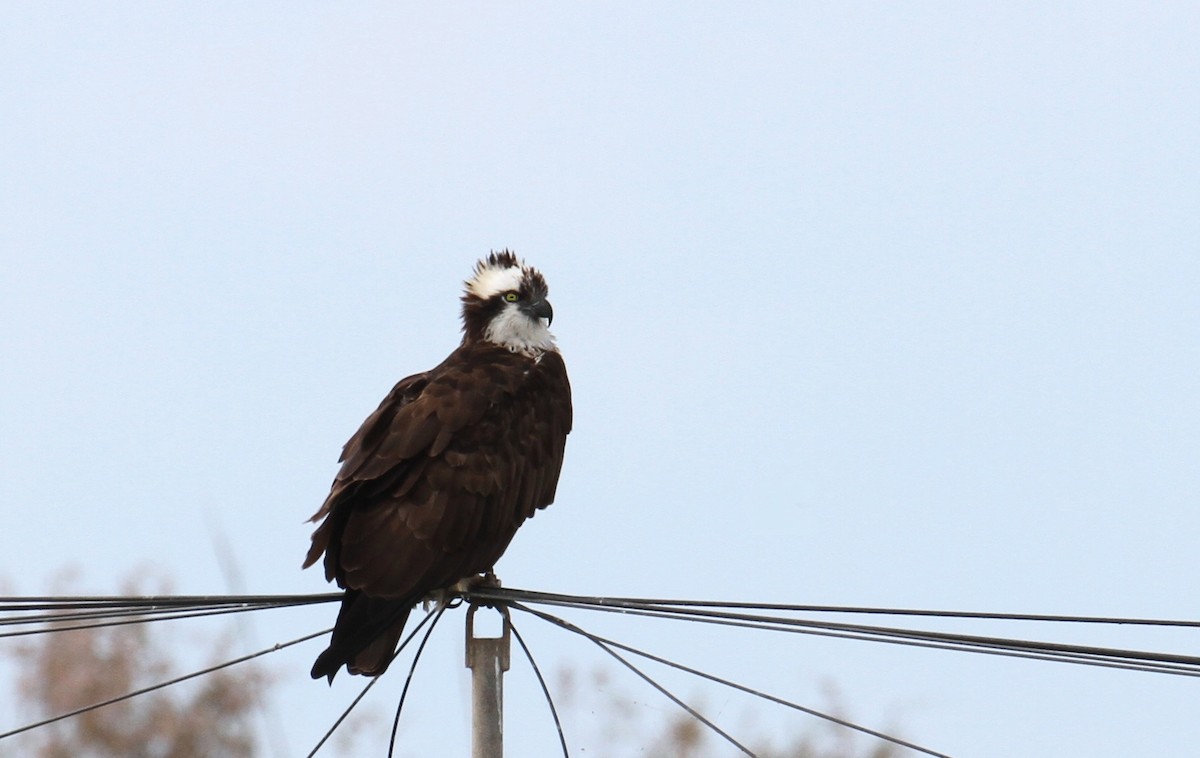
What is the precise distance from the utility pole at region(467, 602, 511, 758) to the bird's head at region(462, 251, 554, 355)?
2.43 metres

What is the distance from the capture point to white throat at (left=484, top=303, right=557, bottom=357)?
9430 mm

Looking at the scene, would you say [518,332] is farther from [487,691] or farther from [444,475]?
[487,691]

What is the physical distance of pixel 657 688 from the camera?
693 centimetres

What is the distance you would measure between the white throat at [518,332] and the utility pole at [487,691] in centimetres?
240

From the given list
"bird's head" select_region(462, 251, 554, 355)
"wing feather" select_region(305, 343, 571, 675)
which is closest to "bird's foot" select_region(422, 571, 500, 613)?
"wing feather" select_region(305, 343, 571, 675)

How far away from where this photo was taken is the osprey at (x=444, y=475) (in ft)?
24.6

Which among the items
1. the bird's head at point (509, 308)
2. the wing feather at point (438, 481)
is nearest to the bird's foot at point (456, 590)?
the wing feather at point (438, 481)

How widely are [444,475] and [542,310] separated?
1646 mm

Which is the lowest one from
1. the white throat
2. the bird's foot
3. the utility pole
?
the utility pole

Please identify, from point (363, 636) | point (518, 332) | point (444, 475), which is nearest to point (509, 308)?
point (518, 332)

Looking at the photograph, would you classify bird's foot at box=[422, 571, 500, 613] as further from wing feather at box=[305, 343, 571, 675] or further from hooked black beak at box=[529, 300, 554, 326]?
hooked black beak at box=[529, 300, 554, 326]

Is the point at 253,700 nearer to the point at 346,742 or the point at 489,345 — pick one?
the point at 346,742

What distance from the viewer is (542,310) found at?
954 cm

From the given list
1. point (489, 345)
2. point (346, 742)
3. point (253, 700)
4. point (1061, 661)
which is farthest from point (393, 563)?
point (253, 700)
